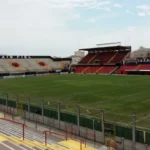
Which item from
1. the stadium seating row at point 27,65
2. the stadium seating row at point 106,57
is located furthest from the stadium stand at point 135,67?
the stadium seating row at point 27,65

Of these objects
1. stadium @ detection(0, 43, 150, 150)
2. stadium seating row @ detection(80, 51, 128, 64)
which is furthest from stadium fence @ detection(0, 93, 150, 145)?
stadium seating row @ detection(80, 51, 128, 64)

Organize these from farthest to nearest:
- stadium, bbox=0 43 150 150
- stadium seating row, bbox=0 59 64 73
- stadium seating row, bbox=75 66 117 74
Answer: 1. stadium seating row, bbox=0 59 64 73
2. stadium seating row, bbox=75 66 117 74
3. stadium, bbox=0 43 150 150

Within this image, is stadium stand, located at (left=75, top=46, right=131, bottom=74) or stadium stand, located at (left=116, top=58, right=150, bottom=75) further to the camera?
stadium stand, located at (left=75, top=46, right=131, bottom=74)

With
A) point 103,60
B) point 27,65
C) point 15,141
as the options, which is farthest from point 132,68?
point 15,141

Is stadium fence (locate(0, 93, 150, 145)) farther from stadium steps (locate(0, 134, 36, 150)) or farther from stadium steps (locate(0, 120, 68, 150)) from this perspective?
stadium steps (locate(0, 134, 36, 150))

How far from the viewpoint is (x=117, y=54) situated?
111m

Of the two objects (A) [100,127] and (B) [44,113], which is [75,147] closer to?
(A) [100,127]

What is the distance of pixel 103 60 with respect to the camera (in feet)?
362

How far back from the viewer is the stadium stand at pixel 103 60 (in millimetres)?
103000

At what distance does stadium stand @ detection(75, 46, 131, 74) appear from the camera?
338ft

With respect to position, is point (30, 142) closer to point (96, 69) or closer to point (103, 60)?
point (96, 69)

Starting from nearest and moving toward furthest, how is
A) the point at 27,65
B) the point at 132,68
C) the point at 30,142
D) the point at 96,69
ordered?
1. the point at 30,142
2. the point at 132,68
3. the point at 96,69
4. the point at 27,65

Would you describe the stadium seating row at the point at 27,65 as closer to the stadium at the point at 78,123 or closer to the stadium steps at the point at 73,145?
the stadium at the point at 78,123

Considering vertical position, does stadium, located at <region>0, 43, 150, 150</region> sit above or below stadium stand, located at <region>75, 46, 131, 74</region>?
below
